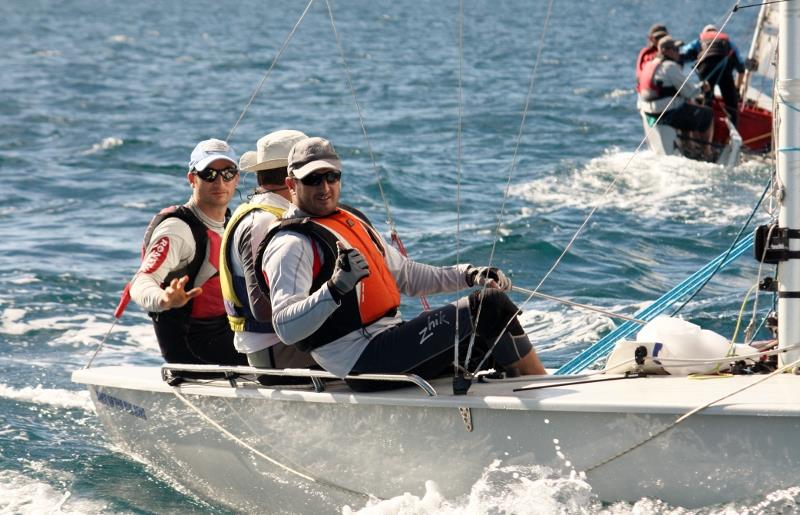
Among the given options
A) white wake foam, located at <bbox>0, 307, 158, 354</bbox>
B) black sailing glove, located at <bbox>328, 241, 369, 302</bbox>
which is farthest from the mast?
white wake foam, located at <bbox>0, 307, 158, 354</bbox>

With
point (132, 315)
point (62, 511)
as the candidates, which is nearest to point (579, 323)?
point (132, 315)

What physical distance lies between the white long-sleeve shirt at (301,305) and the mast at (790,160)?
→ 1238mm

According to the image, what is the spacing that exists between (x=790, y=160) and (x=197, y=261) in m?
2.12

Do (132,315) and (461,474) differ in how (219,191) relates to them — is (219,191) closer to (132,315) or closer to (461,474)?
(461,474)

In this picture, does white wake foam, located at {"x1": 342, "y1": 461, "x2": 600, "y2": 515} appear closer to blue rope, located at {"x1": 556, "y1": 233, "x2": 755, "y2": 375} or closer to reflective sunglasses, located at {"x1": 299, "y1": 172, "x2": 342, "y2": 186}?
blue rope, located at {"x1": 556, "y1": 233, "x2": 755, "y2": 375}

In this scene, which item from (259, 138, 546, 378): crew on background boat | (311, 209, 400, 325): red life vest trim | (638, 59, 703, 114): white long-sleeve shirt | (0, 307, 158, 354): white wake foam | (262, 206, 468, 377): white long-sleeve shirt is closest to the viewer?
(262, 206, 468, 377): white long-sleeve shirt

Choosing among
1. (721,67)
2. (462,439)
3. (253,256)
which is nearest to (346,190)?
(721,67)

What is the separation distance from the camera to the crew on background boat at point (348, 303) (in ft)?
12.3

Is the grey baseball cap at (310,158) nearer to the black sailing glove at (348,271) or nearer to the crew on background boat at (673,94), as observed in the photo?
the black sailing glove at (348,271)

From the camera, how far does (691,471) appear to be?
3.51 m

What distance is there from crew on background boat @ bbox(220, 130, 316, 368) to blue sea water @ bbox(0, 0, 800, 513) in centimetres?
74

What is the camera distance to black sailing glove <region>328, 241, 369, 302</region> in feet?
11.6

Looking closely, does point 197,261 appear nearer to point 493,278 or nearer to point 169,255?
point 169,255

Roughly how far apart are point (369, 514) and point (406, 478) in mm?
177
